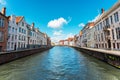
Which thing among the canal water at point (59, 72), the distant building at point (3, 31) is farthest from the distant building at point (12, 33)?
the canal water at point (59, 72)

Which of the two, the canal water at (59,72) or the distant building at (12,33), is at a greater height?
the distant building at (12,33)

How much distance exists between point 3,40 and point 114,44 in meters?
27.6

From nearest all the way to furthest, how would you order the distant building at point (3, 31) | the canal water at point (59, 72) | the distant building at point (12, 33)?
the canal water at point (59, 72)
the distant building at point (3, 31)
the distant building at point (12, 33)

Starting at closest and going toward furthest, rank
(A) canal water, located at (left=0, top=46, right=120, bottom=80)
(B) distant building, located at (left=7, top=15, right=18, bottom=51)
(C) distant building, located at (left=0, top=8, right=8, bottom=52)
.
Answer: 1. (A) canal water, located at (left=0, top=46, right=120, bottom=80)
2. (C) distant building, located at (left=0, top=8, right=8, bottom=52)
3. (B) distant building, located at (left=7, top=15, right=18, bottom=51)

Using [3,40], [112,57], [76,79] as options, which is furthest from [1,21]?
[112,57]

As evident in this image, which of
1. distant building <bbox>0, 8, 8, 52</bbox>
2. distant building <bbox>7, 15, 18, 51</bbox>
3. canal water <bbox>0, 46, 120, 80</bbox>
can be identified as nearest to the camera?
canal water <bbox>0, 46, 120, 80</bbox>

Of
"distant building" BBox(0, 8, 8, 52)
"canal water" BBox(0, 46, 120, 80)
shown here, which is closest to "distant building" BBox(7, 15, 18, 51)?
"distant building" BBox(0, 8, 8, 52)

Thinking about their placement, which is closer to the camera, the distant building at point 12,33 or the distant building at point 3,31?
the distant building at point 3,31

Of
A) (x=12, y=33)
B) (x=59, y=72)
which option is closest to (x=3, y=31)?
(x=12, y=33)

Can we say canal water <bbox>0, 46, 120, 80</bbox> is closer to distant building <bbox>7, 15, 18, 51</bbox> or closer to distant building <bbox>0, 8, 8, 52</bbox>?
distant building <bbox>0, 8, 8, 52</bbox>

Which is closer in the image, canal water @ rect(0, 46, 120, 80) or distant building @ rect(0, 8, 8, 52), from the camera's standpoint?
canal water @ rect(0, 46, 120, 80)

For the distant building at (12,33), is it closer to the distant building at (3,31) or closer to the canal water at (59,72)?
the distant building at (3,31)

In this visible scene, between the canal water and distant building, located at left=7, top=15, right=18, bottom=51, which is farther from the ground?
distant building, located at left=7, top=15, right=18, bottom=51

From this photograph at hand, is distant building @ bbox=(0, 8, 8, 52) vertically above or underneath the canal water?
above
